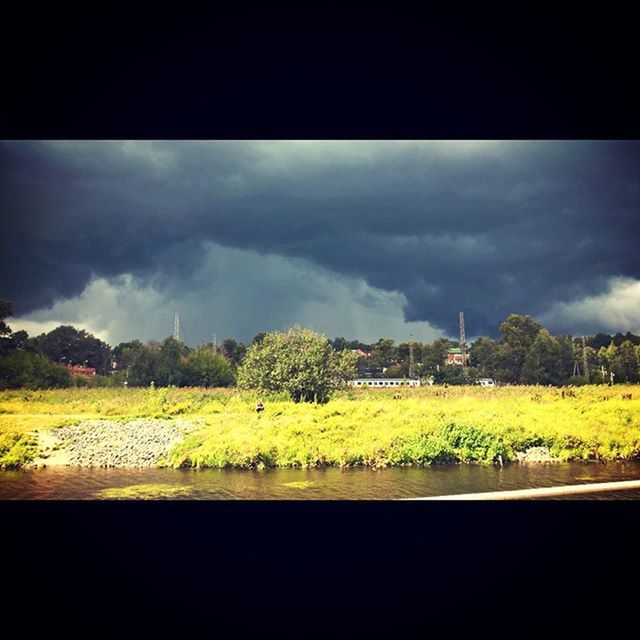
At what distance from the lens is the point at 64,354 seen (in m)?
5.98

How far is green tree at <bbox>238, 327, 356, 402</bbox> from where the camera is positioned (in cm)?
618

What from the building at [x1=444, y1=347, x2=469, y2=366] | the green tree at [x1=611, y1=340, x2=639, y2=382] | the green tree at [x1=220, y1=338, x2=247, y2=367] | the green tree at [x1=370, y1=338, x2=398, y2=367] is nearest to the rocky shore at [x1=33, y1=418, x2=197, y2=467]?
the green tree at [x1=220, y1=338, x2=247, y2=367]

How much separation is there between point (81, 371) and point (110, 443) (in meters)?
1.00

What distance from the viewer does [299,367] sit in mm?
6414

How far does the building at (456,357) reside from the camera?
20.0 feet

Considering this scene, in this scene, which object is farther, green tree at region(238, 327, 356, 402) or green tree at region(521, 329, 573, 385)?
green tree at region(238, 327, 356, 402)

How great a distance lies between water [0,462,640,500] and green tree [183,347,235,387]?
111 cm

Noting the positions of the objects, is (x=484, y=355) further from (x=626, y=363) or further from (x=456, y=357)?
(x=626, y=363)

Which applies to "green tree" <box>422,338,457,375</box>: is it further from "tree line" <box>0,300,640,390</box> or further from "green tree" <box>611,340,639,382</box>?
"green tree" <box>611,340,639,382</box>

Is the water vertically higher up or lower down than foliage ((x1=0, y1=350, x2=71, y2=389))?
lower down

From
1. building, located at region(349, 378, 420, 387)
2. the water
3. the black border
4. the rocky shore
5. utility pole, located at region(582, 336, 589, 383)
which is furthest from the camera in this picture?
building, located at region(349, 378, 420, 387)

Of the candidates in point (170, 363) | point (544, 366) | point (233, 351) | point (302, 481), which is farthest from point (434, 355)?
point (170, 363)
